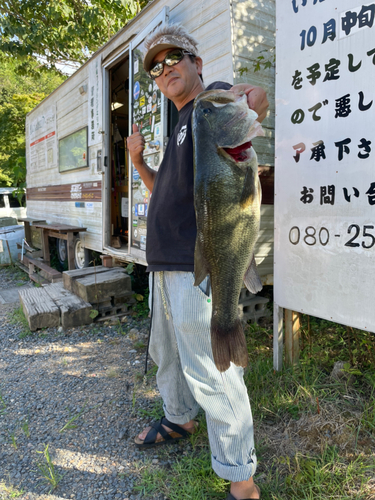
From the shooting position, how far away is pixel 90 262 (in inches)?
242

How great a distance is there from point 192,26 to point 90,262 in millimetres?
3982

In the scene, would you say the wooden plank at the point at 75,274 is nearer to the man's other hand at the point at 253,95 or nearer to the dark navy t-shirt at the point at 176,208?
the dark navy t-shirt at the point at 176,208

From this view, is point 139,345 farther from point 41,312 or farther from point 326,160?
point 326,160

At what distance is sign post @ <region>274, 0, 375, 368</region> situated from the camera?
2104mm

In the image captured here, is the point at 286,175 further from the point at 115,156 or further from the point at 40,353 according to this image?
the point at 115,156

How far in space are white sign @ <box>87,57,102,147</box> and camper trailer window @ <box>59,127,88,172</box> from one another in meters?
0.37

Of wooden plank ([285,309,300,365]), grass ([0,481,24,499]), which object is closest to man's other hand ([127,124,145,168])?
wooden plank ([285,309,300,365])

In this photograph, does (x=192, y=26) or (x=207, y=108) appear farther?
(x=192, y=26)

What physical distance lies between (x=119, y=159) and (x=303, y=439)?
19.9 feet

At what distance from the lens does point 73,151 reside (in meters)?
6.59

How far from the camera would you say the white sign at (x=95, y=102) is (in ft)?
17.7

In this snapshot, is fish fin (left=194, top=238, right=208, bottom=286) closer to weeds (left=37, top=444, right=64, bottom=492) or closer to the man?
the man

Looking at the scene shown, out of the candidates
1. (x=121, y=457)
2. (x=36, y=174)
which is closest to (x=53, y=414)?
(x=121, y=457)

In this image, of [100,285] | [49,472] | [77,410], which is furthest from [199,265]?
[100,285]
